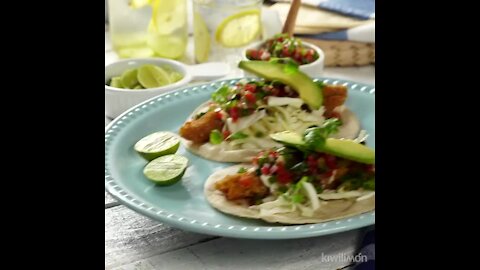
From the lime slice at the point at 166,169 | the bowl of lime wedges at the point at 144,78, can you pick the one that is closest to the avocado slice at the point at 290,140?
the lime slice at the point at 166,169

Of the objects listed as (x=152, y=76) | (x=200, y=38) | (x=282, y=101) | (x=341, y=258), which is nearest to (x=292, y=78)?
(x=282, y=101)

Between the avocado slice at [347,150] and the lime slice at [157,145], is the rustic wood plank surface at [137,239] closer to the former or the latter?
the lime slice at [157,145]

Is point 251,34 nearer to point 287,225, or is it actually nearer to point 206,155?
point 206,155

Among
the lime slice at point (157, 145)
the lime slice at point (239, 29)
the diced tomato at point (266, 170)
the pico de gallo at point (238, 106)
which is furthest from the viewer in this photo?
the lime slice at point (239, 29)

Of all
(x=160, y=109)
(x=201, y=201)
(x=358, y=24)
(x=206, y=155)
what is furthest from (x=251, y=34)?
(x=201, y=201)

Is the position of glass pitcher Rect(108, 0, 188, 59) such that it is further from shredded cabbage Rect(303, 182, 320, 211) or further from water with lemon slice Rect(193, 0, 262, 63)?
shredded cabbage Rect(303, 182, 320, 211)

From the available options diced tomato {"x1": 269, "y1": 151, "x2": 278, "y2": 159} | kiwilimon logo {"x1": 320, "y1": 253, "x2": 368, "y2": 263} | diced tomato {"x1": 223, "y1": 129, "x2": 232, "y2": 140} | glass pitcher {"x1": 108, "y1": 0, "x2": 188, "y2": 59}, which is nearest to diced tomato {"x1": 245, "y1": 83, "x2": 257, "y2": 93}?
diced tomato {"x1": 223, "y1": 129, "x2": 232, "y2": 140}
